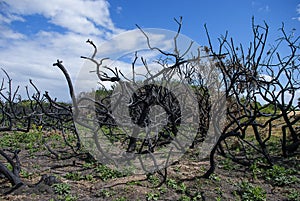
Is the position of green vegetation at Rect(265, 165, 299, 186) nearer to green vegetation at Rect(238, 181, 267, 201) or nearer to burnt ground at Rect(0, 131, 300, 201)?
burnt ground at Rect(0, 131, 300, 201)

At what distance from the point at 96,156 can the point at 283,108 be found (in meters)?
3.63

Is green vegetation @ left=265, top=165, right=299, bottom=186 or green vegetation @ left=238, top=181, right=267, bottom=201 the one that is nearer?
green vegetation @ left=238, top=181, right=267, bottom=201

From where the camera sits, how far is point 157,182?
3719 mm

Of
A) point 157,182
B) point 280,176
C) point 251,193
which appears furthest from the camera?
point 280,176

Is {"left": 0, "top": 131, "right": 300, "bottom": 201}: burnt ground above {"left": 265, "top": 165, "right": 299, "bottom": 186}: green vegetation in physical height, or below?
below

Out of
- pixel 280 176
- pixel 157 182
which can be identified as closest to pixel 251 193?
pixel 280 176

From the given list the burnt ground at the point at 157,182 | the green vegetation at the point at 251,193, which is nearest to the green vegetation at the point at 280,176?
the burnt ground at the point at 157,182

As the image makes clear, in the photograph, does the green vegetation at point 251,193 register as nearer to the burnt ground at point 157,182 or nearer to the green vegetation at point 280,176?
the burnt ground at point 157,182

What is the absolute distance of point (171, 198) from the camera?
3268 mm

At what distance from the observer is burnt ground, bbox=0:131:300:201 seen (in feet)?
10.8

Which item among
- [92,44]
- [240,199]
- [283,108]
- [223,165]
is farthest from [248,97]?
[92,44]

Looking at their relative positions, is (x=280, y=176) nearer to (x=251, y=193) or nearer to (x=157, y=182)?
(x=251, y=193)

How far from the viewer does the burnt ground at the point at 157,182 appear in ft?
10.8

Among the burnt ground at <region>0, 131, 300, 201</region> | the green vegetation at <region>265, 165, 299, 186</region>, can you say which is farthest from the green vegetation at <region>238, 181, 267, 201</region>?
the green vegetation at <region>265, 165, 299, 186</region>
